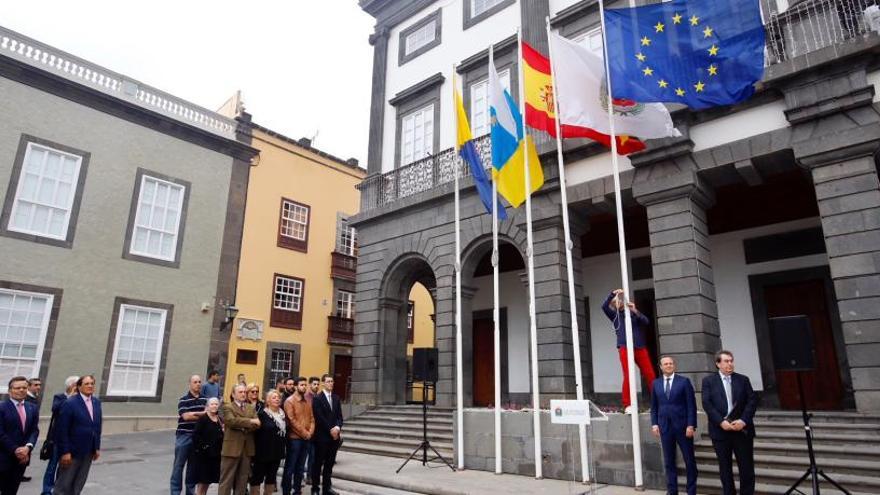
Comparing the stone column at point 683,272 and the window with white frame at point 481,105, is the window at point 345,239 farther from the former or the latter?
the stone column at point 683,272

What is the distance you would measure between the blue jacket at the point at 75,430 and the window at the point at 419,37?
1382 centimetres

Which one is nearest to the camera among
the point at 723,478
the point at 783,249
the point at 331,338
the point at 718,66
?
the point at 723,478

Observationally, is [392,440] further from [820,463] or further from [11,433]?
[820,463]

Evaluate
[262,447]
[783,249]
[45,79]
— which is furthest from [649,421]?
[45,79]

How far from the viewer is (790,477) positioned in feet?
22.6

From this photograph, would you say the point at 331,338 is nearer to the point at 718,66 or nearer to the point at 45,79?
the point at 45,79

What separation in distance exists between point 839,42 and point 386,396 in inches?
487

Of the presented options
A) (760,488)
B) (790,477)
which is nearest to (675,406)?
(760,488)

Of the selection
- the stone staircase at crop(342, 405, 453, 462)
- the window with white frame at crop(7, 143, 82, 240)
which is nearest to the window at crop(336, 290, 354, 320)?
the stone staircase at crop(342, 405, 453, 462)

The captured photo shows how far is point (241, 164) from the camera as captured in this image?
2047 centimetres

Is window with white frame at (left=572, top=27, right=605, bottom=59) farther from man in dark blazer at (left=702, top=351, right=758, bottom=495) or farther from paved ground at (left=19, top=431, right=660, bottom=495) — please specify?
paved ground at (left=19, top=431, right=660, bottom=495)

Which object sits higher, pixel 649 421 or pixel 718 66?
pixel 718 66

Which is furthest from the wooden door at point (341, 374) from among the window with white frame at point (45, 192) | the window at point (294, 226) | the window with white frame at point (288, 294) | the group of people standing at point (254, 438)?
the group of people standing at point (254, 438)

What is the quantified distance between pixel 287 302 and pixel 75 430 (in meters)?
15.4
